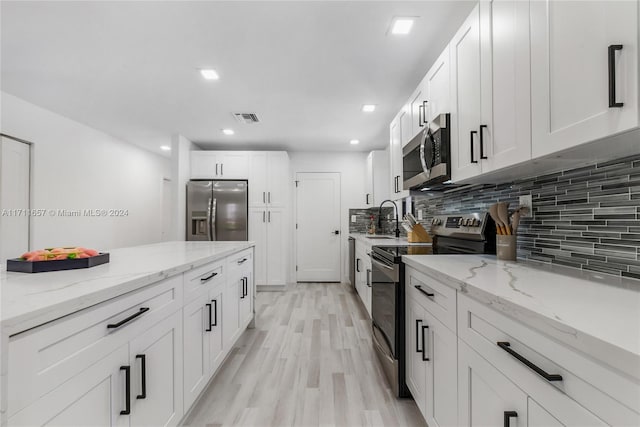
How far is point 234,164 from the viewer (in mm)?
4828

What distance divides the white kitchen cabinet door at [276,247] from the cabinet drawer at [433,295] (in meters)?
3.28

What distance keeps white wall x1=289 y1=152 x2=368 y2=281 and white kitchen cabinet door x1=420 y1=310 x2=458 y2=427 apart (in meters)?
4.02

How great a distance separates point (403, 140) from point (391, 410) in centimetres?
213

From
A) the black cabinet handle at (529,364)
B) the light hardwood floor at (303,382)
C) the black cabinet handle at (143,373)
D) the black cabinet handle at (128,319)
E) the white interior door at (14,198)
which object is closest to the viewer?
the black cabinet handle at (529,364)

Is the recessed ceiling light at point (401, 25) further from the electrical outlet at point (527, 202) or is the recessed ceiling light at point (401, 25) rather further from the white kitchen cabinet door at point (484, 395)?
the white kitchen cabinet door at point (484, 395)

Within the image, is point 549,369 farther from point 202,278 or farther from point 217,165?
point 217,165

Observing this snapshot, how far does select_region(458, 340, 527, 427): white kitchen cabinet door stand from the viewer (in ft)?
2.54

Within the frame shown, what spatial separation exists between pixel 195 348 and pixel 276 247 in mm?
3248

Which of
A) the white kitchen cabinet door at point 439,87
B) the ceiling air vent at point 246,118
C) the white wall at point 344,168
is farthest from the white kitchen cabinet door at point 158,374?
the white wall at point 344,168

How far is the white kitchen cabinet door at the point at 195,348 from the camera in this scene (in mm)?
1485

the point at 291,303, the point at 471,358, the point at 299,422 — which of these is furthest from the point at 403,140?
the point at 291,303

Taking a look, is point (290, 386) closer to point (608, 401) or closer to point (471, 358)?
point (471, 358)

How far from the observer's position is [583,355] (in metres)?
0.57

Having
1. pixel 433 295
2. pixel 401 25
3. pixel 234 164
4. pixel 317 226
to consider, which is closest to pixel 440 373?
pixel 433 295
